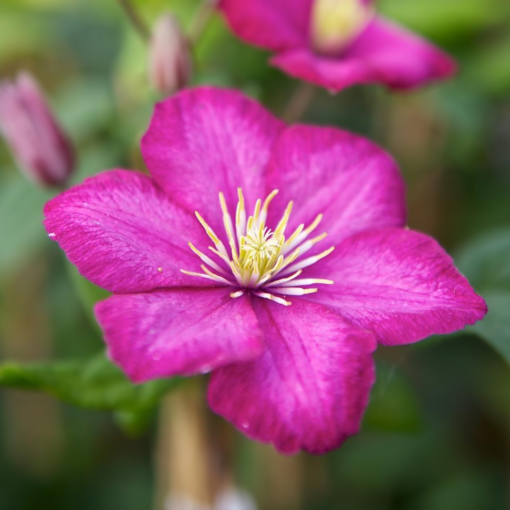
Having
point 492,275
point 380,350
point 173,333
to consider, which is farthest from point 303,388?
point 380,350

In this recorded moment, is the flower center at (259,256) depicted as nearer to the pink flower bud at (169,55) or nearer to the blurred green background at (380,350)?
the pink flower bud at (169,55)

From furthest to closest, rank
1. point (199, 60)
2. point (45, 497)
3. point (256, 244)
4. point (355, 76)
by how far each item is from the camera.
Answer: point (45, 497), point (199, 60), point (355, 76), point (256, 244)

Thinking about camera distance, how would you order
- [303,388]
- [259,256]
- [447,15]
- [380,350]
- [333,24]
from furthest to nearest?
[380,350]
[447,15]
[333,24]
[259,256]
[303,388]

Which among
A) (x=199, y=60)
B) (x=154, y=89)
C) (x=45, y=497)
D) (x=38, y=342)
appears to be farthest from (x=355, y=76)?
(x=45, y=497)

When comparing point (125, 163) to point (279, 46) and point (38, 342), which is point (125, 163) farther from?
point (38, 342)

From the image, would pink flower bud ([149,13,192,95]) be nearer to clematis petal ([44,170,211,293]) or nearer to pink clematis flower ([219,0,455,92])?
pink clematis flower ([219,0,455,92])

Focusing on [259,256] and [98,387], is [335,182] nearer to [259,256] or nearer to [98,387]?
[259,256]
